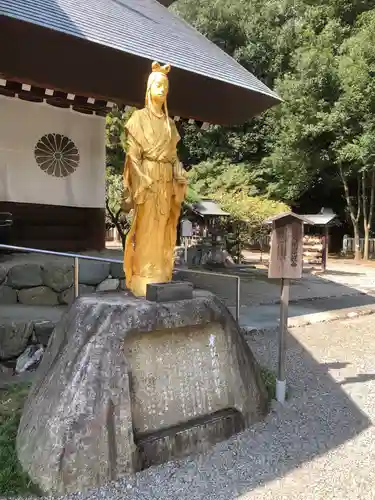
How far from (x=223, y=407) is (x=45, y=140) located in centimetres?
644

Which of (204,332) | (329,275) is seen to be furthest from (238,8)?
(204,332)

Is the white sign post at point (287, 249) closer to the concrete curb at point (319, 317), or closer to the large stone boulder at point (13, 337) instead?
the concrete curb at point (319, 317)

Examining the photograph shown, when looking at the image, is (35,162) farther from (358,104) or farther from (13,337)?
(358,104)

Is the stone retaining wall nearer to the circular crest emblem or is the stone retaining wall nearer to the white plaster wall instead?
the white plaster wall

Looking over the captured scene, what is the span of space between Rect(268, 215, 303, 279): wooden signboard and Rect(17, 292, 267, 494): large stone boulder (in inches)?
29.7

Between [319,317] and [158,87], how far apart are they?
586 cm

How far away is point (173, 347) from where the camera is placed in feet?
11.7

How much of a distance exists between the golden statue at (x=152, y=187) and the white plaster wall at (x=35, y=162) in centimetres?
518

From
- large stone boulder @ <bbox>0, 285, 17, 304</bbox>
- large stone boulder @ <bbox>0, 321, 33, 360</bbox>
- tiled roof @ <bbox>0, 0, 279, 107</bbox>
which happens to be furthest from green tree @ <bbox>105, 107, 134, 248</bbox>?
large stone boulder @ <bbox>0, 321, 33, 360</bbox>

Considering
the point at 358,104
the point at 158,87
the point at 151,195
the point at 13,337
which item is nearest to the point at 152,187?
the point at 151,195

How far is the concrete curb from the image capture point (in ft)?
22.9

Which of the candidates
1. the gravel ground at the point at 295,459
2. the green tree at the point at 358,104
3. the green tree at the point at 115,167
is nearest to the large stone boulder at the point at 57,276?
the gravel ground at the point at 295,459

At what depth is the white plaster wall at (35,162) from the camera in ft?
26.2

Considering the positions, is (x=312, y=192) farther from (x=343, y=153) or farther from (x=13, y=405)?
(x=13, y=405)
